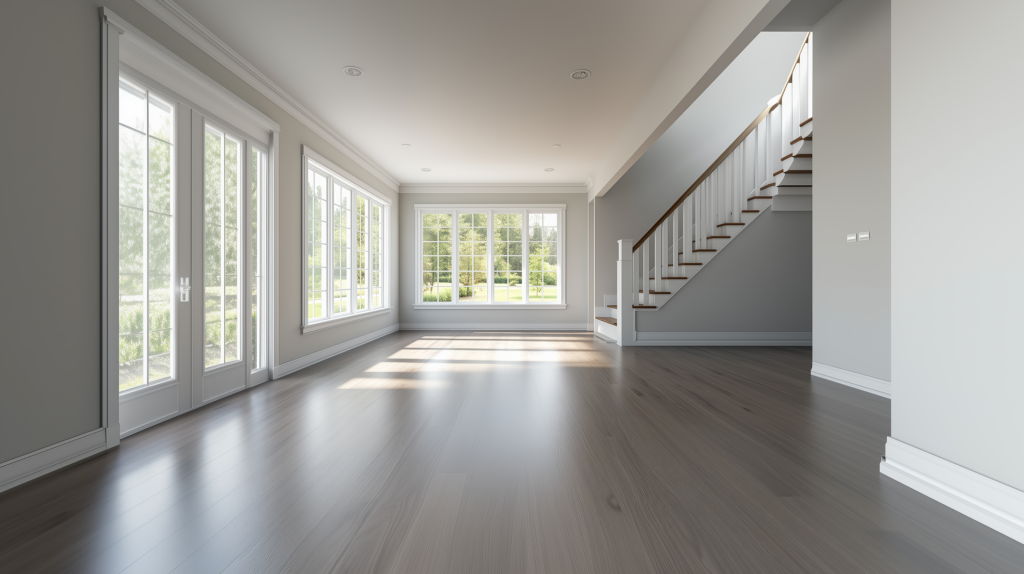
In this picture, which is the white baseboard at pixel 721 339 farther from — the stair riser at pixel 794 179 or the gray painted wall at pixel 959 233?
the gray painted wall at pixel 959 233

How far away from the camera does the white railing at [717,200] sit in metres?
5.70

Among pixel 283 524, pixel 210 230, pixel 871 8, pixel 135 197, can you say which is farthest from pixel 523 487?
pixel 871 8

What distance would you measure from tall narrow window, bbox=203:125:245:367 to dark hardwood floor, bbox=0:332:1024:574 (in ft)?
2.17

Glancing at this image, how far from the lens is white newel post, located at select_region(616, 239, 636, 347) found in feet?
20.6

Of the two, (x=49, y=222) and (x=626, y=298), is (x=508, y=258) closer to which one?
(x=626, y=298)

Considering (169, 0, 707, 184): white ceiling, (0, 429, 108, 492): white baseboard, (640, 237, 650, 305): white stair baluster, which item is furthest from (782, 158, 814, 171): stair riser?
(0, 429, 108, 492): white baseboard

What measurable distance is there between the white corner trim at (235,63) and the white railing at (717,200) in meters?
4.11

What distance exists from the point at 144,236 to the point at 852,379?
5.22 metres

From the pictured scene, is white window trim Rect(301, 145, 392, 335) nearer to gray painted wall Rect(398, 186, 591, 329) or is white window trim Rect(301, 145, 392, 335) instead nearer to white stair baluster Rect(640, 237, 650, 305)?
gray painted wall Rect(398, 186, 591, 329)

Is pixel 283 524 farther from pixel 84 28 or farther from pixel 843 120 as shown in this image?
pixel 843 120

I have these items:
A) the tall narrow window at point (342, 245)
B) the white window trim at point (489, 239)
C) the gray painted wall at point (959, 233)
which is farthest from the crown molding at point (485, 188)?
the gray painted wall at point (959, 233)

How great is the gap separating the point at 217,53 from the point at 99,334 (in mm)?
2248

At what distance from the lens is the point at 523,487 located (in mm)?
1928

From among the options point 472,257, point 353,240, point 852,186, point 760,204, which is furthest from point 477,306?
point 852,186
